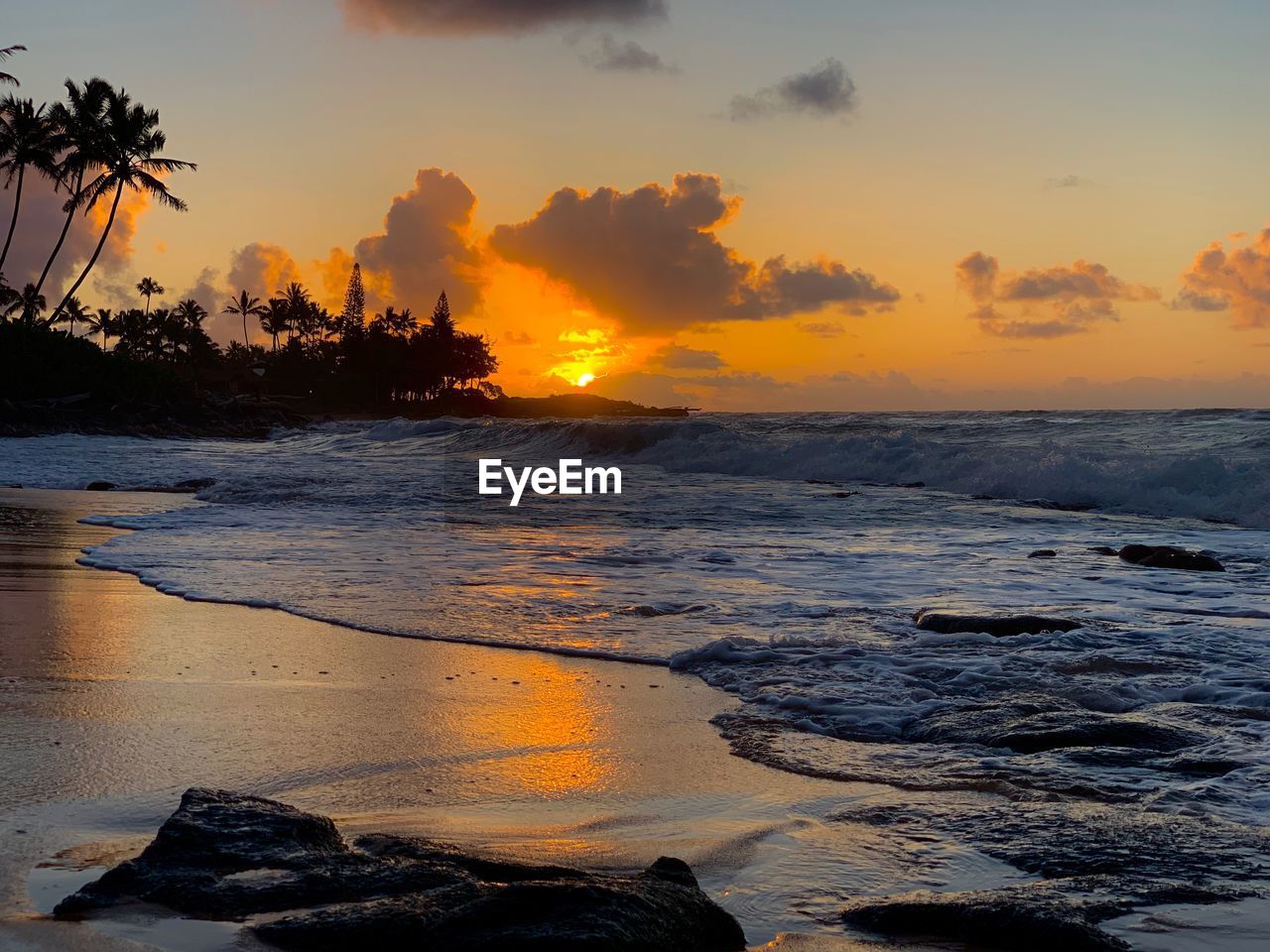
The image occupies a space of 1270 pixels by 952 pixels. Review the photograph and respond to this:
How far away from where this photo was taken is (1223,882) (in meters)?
2.84

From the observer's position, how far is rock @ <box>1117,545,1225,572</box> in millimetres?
10032

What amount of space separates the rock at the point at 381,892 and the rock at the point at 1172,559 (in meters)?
9.04

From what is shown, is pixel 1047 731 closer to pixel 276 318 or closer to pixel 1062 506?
pixel 1062 506

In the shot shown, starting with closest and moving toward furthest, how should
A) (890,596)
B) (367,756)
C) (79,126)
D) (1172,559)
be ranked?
1. (367,756)
2. (890,596)
3. (1172,559)
4. (79,126)

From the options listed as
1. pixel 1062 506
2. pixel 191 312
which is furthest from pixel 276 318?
pixel 1062 506

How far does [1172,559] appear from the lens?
403 inches

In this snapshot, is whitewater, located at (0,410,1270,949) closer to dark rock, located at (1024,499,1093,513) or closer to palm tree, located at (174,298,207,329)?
dark rock, located at (1024,499,1093,513)

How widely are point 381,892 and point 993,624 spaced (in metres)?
4.93

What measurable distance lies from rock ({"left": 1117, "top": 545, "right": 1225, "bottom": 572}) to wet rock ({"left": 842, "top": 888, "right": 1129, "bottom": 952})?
27.6ft

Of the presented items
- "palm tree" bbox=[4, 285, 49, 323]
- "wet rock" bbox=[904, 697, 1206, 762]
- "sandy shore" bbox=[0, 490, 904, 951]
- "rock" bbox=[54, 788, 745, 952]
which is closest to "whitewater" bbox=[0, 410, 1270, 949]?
"wet rock" bbox=[904, 697, 1206, 762]

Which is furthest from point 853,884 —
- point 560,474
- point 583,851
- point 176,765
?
point 560,474

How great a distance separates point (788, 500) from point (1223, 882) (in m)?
15.0

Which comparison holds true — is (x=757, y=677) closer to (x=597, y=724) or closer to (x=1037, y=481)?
(x=597, y=724)

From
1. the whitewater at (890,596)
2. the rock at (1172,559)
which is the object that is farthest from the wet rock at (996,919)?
the rock at (1172,559)
